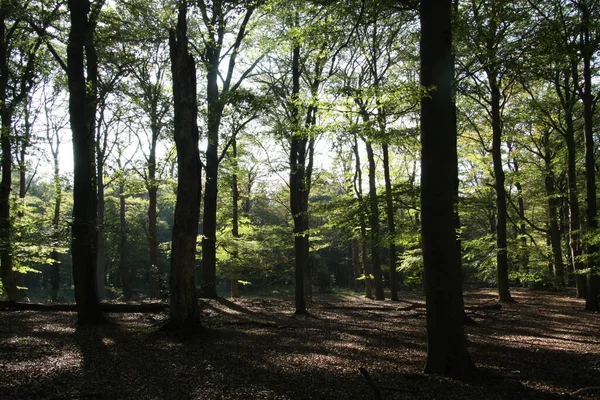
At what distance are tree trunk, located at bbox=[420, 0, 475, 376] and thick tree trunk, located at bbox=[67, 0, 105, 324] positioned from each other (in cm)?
739

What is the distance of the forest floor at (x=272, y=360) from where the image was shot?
4.69 meters

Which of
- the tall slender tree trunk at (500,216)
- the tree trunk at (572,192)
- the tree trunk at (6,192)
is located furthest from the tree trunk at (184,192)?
the tree trunk at (572,192)

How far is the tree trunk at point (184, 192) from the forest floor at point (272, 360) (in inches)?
23.5

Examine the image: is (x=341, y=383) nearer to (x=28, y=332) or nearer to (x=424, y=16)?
(x=424, y=16)

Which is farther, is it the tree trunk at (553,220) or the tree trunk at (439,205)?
the tree trunk at (553,220)

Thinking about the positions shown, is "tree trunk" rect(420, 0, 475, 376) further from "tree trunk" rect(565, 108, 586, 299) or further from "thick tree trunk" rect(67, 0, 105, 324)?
"tree trunk" rect(565, 108, 586, 299)

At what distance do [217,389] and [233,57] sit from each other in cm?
1467

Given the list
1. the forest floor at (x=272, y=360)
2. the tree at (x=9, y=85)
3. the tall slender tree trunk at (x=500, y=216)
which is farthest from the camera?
the tall slender tree trunk at (x=500, y=216)

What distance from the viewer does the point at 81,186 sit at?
9266mm

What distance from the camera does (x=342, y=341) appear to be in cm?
825

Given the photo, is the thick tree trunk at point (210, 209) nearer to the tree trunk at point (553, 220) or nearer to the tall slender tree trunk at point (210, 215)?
the tall slender tree trunk at point (210, 215)

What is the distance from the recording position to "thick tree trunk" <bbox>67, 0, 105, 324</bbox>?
9.02m

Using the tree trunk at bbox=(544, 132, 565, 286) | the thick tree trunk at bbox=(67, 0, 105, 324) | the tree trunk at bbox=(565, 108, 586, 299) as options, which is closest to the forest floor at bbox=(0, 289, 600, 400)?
the thick tree trunk at bbox=(67, 0, 105, 324)

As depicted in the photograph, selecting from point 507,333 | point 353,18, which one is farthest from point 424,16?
point 507,333
